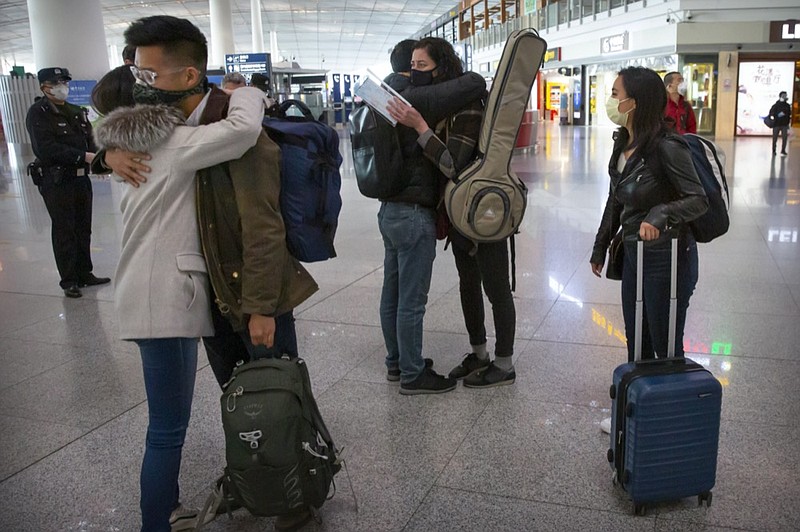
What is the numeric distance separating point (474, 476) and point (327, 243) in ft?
3.71

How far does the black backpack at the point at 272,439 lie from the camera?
1.98 metres

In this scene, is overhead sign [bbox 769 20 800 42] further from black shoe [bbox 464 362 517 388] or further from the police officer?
black shoe [bbox 464 362 517 388]

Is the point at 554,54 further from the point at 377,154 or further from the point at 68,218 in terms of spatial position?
the point at 377,154

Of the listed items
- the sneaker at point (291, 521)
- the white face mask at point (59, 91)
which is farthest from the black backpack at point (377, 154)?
the white face mask at point (59, 91)

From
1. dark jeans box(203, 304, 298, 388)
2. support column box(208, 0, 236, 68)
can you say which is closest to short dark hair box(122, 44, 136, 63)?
dark jeans box(203, 304, 298, 388)

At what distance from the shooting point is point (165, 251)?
77.5 inches

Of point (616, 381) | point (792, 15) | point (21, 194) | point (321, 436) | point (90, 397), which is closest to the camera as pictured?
point (321, 436)

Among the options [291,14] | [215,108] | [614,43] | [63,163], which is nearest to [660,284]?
[215,108]

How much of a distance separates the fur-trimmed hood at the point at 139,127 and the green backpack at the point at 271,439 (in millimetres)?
731

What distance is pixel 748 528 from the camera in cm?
226

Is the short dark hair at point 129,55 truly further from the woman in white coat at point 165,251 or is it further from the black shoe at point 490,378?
the black shoe at point 490,378

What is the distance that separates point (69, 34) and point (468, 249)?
1317 centimetres

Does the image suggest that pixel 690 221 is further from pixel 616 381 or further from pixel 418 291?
pixel 418 291

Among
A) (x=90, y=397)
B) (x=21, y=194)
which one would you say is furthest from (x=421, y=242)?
(x=21, y=194)
